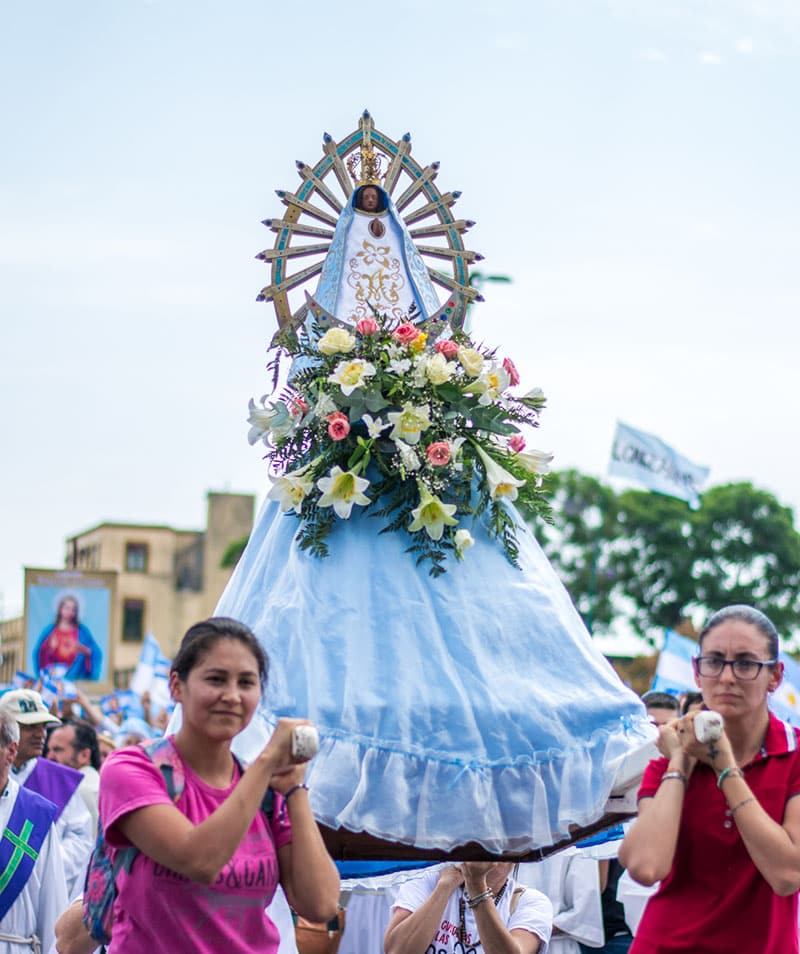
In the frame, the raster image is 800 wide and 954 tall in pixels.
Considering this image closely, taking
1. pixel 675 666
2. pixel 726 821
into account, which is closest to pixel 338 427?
pixel 726 821

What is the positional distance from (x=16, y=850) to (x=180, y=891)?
10.1ft

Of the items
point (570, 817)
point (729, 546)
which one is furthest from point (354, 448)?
point (729, 546)

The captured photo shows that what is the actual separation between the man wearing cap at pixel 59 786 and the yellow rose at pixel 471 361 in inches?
145

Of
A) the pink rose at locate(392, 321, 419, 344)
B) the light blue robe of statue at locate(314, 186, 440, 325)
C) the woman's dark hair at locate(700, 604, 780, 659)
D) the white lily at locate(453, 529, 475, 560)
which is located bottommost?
the woman's dark hair at locate(700, 604, 780, 659)

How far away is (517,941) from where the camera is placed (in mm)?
5902

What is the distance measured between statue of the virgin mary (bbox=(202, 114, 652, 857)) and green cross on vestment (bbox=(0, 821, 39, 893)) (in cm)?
192

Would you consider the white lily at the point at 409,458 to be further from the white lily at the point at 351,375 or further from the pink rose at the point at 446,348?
the pink rose at the point at 446,348

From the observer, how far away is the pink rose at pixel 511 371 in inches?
215

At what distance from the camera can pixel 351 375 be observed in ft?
17.1

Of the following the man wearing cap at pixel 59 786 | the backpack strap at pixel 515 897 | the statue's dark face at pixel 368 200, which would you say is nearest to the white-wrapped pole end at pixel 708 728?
the backpack strap at pixel 515 897

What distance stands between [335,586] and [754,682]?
4.55 feet

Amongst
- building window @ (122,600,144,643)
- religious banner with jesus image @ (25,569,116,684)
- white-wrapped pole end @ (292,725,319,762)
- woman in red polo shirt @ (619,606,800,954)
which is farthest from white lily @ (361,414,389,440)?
building window @ (122,600,144,643)

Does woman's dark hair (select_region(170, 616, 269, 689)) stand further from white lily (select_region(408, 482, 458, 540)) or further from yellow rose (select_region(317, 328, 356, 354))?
yellow rose (select_region(317, 328, 356, 354))

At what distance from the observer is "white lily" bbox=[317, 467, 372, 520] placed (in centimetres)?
511
